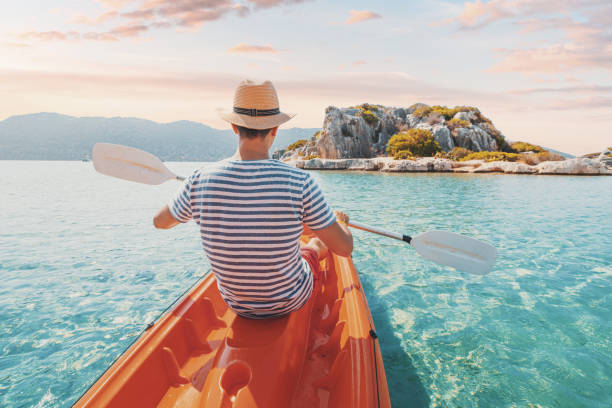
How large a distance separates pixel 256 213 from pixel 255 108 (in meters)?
0.57

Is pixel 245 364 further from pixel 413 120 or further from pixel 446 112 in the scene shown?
pixel 413 120

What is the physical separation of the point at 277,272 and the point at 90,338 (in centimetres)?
286

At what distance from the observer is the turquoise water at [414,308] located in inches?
107

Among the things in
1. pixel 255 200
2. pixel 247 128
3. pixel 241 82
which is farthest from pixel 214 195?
pixel 241 82

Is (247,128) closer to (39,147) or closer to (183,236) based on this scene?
(183,236)

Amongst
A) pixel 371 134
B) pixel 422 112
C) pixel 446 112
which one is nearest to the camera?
pixel 446 112

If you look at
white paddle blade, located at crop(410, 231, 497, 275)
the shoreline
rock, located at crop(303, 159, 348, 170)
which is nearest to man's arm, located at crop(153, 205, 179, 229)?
white paddle blade, located at crop(410, 231, 497, 275)

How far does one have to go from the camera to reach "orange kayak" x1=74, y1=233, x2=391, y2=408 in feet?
5.10

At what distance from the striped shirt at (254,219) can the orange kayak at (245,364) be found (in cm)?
25

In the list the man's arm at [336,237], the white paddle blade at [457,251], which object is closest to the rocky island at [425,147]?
the white paddle blade at [457,251]

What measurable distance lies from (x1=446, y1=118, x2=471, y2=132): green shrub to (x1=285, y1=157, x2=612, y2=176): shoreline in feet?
35.0

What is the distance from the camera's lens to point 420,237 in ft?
10.2

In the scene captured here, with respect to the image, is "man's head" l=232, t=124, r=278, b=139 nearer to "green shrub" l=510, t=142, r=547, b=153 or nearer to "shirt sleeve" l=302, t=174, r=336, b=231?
"shirt sleeve" l=302, t=174, r=336, b=231

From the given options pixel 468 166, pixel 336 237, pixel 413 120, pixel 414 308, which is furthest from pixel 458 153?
pixel 336 237
